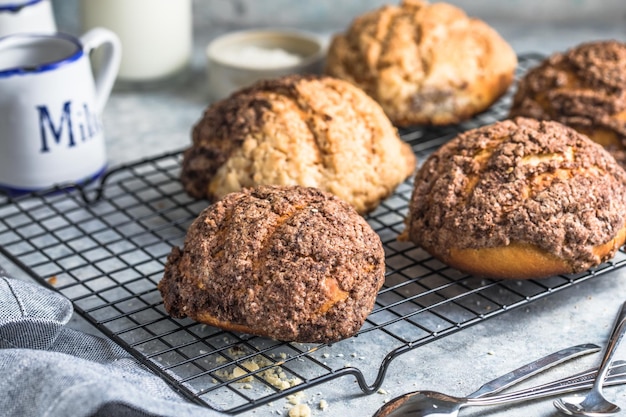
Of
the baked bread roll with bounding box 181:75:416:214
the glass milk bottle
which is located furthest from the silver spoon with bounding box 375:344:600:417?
the glass milk bottle

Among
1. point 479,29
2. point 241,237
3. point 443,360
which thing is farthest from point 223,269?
point 479,29

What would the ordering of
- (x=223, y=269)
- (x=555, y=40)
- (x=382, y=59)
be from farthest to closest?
(x=555, y=40)
(x=382, y=59)
(x=223, y=269)

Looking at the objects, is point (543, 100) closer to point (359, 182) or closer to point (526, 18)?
point (359, 182)

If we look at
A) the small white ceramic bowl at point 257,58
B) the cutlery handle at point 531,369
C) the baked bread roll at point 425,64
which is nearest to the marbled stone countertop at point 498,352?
the cutlery handle at point 531,369

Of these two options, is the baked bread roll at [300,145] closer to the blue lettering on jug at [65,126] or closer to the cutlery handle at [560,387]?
the blue lettering on jug at [65,126]

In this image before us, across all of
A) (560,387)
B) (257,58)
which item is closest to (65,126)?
(257,58)

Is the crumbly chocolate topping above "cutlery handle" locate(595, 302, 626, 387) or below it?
above

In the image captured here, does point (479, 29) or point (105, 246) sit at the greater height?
point (479, 29)

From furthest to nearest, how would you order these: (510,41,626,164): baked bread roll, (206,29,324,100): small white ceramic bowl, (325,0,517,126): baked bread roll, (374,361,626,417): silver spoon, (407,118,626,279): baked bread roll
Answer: (206,29,324,100): small white ceramic bowl < (325,0,517,126): baked bread roll < (510,41,626,164): baked bread roll < (407,118,626,279): baked bread roll < (374,361,626,417): silver spoon

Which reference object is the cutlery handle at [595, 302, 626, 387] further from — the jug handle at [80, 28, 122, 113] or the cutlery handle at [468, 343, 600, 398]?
the jug handle at [80, 28, 122, 113]
